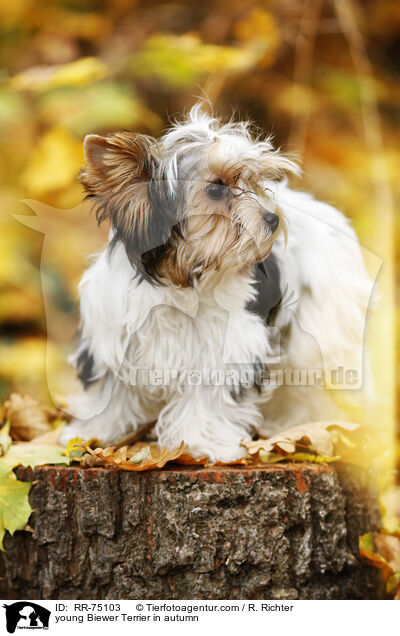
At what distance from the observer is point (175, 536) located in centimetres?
200

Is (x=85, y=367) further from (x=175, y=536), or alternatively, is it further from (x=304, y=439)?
(x=304, y=439)

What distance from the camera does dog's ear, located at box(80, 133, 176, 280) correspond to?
1832 millimetres

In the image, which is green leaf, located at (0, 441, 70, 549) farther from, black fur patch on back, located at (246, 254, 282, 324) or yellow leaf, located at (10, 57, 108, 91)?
yellow leaf, located at (10, 57, 108, 91)

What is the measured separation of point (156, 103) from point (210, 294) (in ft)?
2.15

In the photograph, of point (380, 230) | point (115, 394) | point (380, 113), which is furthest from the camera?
point (380, 113)

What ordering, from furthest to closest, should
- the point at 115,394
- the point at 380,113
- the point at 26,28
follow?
the point at 380,113 → the point at 26,28 → the point at 115,394

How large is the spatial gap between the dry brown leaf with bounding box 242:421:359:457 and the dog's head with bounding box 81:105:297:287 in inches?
22.4

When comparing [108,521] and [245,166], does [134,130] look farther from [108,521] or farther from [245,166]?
[108,521]

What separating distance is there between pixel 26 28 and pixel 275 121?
1.21 meters
